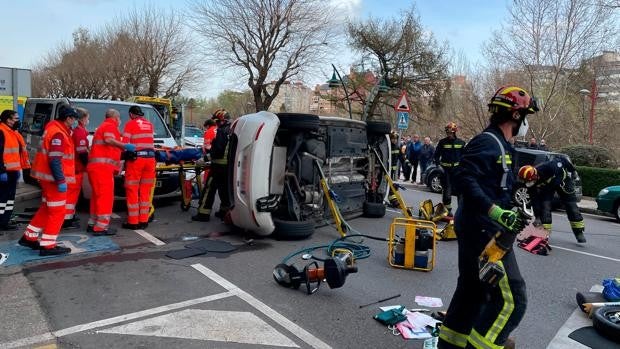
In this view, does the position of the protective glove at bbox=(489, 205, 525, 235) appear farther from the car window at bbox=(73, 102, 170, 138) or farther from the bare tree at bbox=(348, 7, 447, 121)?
the bare tree at bbox=(348, 7, 447, 121)

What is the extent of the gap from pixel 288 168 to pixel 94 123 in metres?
4.46

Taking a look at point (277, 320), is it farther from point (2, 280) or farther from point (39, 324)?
point (2, 280)

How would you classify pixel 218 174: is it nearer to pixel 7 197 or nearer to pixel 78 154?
pixel 78 154

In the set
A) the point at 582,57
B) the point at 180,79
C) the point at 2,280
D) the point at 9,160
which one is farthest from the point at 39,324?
the point at 180,79

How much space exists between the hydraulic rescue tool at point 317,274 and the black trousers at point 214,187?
3.16m

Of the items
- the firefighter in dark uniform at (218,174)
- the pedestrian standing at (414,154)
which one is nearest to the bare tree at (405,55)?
the pedestrian standing at (414,154)

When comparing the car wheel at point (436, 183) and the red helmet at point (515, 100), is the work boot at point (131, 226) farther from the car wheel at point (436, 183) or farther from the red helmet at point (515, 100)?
the car wheel at point (436, 183)

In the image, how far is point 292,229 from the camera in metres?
6.56

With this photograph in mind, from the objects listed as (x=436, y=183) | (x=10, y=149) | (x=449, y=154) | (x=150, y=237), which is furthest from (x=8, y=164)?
(x=436, y=183)

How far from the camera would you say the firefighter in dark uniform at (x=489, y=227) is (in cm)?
276

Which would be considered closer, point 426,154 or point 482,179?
point 482,179

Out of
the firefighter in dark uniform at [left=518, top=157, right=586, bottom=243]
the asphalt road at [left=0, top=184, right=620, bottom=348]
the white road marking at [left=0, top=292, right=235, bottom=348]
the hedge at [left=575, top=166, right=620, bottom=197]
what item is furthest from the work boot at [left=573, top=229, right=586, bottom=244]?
the hedge at [left=575, top=166, right=620, bottom=197]

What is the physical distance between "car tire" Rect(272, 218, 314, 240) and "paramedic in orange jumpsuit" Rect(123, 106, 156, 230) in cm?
211

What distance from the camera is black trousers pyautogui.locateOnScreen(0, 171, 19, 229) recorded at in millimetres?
6789
